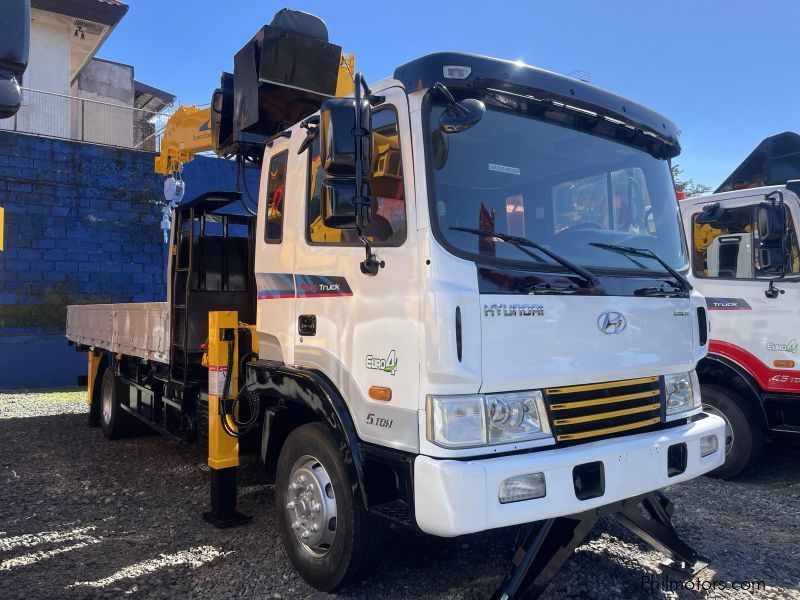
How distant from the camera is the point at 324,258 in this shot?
334 centimetres

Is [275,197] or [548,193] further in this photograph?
[275,197]

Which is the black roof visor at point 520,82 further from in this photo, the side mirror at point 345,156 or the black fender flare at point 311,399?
the black fender flare at point 311,399

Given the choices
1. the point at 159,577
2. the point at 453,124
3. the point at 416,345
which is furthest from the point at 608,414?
the point at 159,577

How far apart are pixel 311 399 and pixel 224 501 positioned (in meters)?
1.53

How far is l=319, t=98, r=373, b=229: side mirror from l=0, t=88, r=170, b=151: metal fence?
11896 millimetres

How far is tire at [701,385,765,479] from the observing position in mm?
5281

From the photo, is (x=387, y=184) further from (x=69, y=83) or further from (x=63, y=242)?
(x=69, y=83)

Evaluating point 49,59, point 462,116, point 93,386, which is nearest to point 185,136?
→ point 93,386

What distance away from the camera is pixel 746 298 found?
17.5 feet

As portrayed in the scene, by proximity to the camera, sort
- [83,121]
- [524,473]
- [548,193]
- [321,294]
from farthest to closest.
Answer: [83,121] < [321,294] < [548,193] < [524,473]

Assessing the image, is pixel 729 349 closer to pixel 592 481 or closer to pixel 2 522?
pixel 592 481

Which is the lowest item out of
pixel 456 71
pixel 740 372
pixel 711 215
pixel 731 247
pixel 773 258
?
pixel 740 372

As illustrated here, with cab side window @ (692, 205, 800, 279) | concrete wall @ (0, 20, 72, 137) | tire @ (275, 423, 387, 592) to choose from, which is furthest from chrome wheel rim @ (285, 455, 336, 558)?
concrete wall @ (0, 20, 72, 137)

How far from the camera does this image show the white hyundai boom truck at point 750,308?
5.07m
